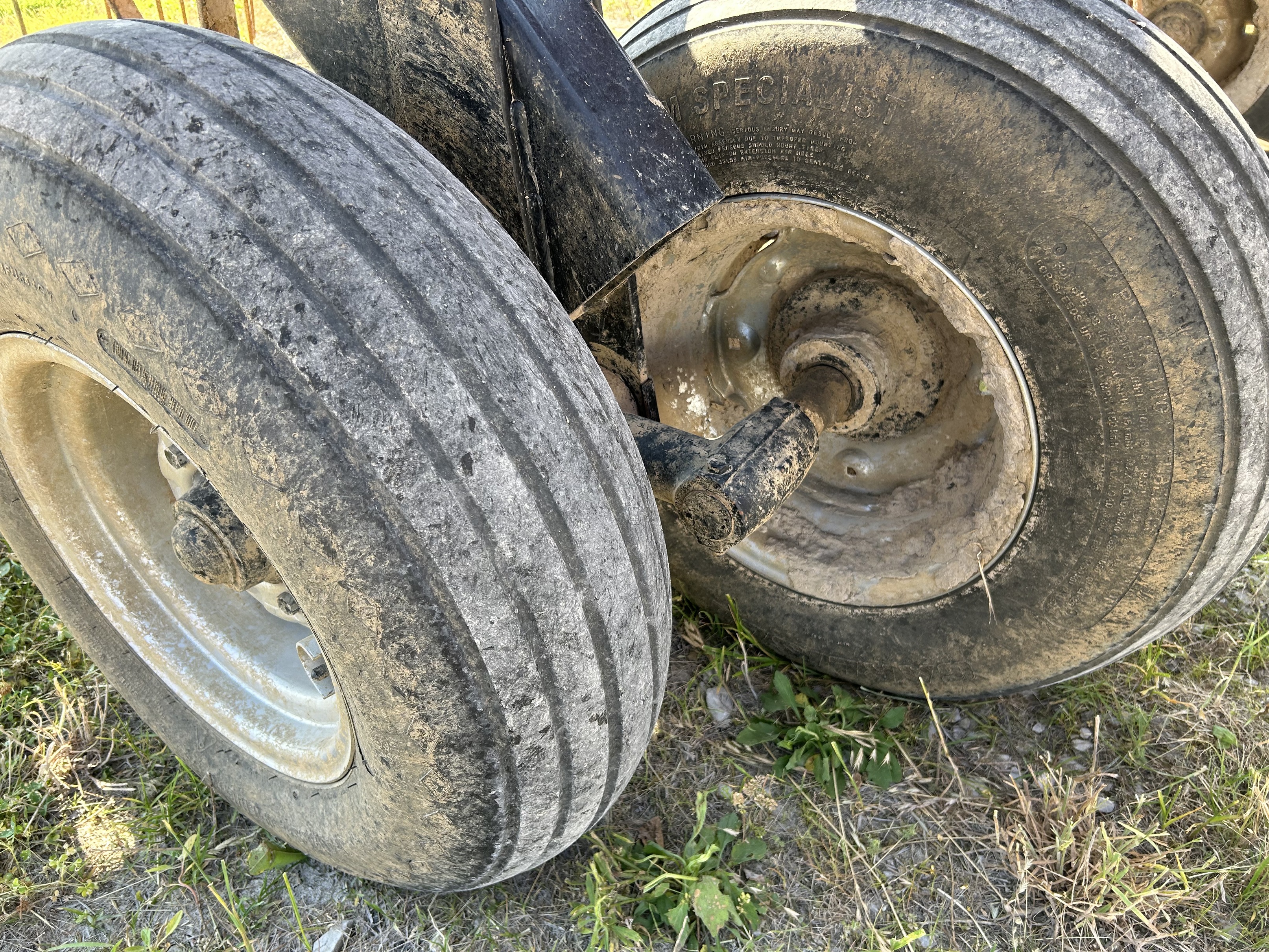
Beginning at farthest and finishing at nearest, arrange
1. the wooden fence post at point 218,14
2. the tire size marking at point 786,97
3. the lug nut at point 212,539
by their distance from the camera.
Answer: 1. the wooden fence post at point 218,14
2. the tire size marking at point 786,97
3. the lug nut at point 212,539

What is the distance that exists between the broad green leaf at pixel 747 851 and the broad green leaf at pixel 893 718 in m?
0.39

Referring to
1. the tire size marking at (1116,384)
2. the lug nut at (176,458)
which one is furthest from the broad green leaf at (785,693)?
the lug nut at (176,458)

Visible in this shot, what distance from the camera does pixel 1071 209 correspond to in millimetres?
1357

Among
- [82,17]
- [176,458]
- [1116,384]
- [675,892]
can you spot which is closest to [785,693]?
[675,892]

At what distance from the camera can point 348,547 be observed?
99 cm

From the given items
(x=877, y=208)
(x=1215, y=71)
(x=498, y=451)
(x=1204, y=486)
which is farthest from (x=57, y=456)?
(x=1215, y=71)

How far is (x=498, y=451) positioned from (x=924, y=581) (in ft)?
3.57

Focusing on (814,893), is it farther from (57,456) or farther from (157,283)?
(57,456)

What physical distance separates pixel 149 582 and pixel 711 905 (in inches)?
49.8

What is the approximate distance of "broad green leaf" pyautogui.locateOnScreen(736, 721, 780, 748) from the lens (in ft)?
6.24

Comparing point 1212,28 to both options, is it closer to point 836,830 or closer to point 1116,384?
point 1116,384

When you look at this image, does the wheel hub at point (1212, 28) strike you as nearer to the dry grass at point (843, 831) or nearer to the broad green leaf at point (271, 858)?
the dry grass at point (843, 831)

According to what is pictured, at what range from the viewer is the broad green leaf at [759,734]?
1.90 m

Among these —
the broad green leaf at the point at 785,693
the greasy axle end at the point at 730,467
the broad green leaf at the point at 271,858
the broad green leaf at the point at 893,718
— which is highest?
the greasy axle end at the point at 730,467
